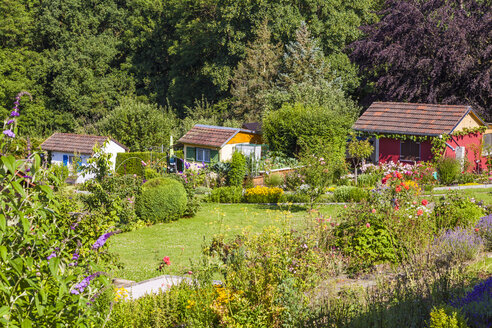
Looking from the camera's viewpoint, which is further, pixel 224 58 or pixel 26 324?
pixel 224 58

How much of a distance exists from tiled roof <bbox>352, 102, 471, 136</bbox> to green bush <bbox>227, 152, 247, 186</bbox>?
24.2 feet

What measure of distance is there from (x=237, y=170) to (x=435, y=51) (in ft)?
59.2

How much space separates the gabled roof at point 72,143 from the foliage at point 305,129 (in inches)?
367

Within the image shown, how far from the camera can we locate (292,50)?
129 ft

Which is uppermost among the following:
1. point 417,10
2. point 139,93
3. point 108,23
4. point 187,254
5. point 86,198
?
point 108,23

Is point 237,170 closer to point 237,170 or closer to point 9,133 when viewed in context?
point 237,170

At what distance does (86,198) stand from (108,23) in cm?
4269

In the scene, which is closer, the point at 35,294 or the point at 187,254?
the point at 35,294

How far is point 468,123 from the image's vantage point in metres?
26.9

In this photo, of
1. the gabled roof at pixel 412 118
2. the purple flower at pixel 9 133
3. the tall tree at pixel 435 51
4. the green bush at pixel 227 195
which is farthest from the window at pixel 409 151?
the purple flower at pixel 9 133

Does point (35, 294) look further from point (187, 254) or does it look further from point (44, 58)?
point (44, 58)


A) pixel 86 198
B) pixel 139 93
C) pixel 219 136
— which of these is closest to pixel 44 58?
pixel 139 93

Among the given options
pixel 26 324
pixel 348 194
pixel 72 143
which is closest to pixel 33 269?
pixel 26 324

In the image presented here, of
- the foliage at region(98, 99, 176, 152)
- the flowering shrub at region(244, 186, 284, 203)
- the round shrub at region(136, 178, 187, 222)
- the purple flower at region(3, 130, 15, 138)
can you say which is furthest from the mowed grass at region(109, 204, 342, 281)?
the foliage at region(98, 99, 176, 152)
